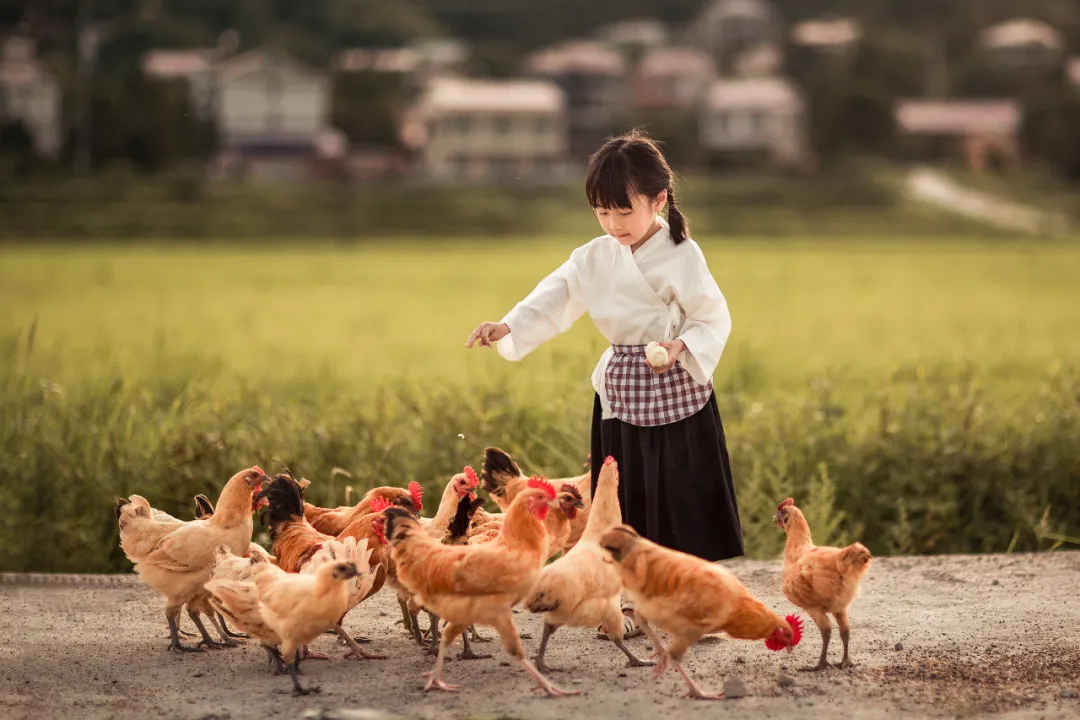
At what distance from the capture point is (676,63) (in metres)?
47.2

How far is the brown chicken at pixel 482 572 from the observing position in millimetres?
3875

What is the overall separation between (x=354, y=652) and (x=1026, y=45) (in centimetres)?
4363

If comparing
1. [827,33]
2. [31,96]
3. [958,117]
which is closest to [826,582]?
[31,96]

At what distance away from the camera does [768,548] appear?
20.3ft

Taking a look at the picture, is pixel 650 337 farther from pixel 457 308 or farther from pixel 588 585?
pixel 457 308

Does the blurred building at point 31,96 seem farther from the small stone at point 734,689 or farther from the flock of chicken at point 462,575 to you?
the small stone at point 734,689

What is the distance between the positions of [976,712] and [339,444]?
412cm

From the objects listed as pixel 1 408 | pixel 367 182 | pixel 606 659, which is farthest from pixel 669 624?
pixel 367 182

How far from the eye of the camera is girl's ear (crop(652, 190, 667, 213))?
14.5 feet

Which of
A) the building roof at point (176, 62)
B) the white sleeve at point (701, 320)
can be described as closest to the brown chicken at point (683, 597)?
the white sleeve at point (701, 320)

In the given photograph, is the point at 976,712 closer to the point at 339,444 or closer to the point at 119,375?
the point at 339,444

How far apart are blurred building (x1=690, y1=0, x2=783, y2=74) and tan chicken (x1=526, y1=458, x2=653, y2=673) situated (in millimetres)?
44551

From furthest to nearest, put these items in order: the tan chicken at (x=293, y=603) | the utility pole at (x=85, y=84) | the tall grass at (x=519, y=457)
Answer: the utility pole at (x=85, y=84) → the tall grass at (x=519, y=457) → the tan chicken at (x=293, y=603)

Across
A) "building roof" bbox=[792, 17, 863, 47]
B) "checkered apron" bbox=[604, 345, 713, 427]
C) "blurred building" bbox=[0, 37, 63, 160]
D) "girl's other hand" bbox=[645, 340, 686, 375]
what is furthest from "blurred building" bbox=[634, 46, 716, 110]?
"girl's other hand" bbox=[645, 340, 686, 375]
